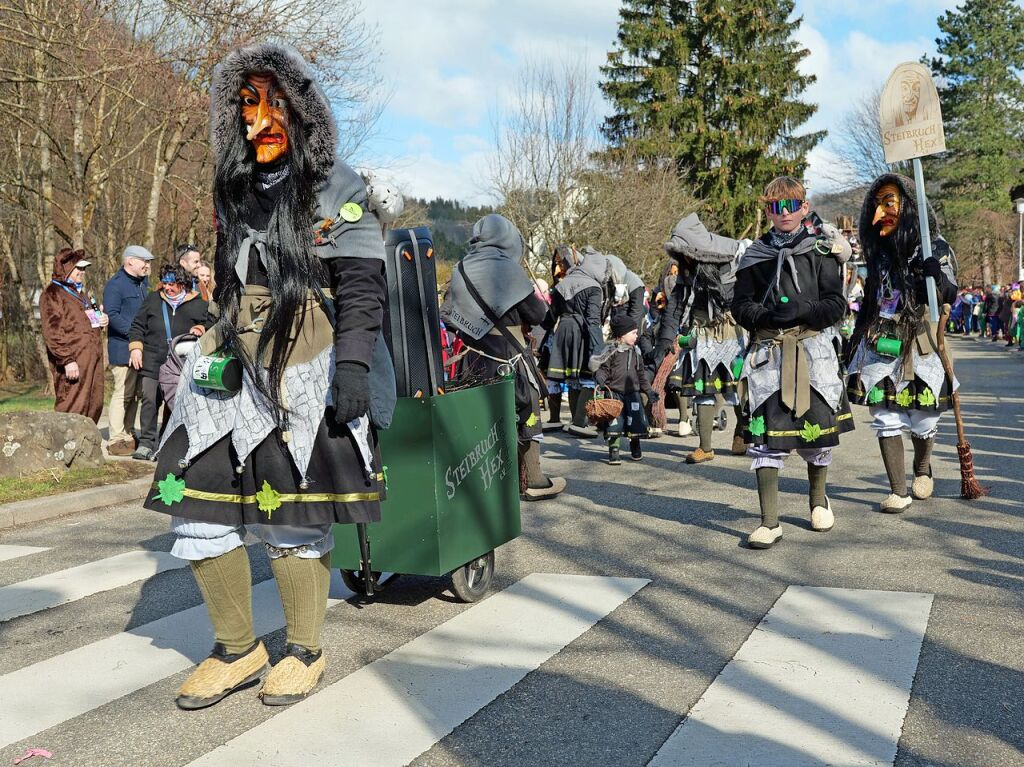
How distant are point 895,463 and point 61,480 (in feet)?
20.2

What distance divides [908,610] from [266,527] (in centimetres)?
274

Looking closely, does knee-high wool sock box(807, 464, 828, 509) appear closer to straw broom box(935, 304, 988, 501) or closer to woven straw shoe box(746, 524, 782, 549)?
woven straw shoe box(746, 524, 782, 549)

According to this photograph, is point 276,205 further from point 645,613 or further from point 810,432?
point 810,432

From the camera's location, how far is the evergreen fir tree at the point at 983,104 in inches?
2222

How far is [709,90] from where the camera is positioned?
4409 cm

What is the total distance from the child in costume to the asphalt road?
81 cm

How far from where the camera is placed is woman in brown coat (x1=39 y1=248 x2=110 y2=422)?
1057 centimetres

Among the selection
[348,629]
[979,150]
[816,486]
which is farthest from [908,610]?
[979,150]

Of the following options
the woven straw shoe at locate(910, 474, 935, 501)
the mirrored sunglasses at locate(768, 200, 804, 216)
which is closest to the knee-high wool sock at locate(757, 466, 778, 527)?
the mirrored sunglasses at locate(768, 200, 804, 216)

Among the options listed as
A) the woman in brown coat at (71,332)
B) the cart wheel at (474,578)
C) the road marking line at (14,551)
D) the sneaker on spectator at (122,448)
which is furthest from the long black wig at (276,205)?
the sneaker on spectator at (122,448)

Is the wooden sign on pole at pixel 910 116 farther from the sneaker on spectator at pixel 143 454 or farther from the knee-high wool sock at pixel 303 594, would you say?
the sneaker on spectator at pixel 143 454

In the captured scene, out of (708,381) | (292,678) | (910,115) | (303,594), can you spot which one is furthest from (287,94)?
(708,381)

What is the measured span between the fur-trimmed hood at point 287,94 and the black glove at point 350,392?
0.67 m

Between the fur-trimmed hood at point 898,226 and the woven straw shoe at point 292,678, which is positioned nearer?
the woven straw shoe at point 292,678
